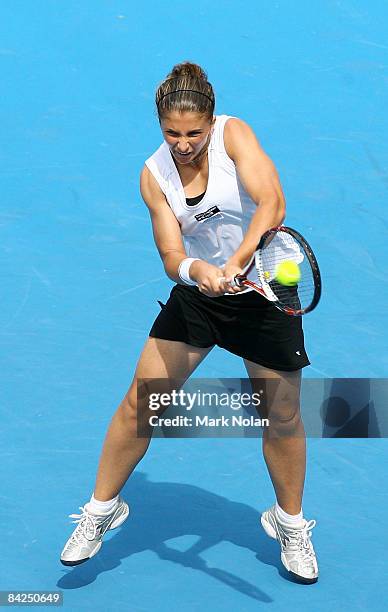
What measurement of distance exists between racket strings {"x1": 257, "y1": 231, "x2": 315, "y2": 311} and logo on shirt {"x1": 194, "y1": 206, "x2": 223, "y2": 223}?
0.24 m

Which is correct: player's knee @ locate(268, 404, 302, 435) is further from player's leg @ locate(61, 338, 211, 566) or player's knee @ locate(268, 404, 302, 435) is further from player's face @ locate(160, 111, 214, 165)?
player's face @ locate(160, 111, 214, 165)

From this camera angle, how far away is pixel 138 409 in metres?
4.64

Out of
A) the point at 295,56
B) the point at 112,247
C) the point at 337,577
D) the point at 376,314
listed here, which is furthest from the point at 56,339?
the point at 295,56

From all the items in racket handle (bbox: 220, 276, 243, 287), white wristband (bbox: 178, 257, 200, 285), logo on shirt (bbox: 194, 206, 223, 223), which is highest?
logo on shirt (bbox: 194, 206, 223, 223)

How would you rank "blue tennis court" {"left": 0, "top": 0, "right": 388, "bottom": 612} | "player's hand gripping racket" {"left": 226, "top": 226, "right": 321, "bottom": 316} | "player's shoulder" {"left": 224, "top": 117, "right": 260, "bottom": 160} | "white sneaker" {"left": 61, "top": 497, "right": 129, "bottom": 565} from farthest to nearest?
"blue tennis court" {"left": 0, "top": 0, "right": 388, "bottom": 612}
"white sneaker" {"left": 61, "top": 497, "right": 129, "bottom": 565}
"player's shoulder" {"left": 224, "top": 117, "right": 260, "bottom": 160}
"player's hand gripping racket" {"left": 226, "top": 226, "right": 321, "bottom": 316}

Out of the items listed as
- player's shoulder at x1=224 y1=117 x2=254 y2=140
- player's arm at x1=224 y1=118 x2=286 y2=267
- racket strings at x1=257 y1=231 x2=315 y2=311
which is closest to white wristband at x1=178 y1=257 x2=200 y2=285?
player's arm at x1=224 y1=118 x2=286 y2=267

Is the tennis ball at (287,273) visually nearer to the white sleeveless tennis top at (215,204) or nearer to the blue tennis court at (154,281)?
the white sleeveless tennis top at (215,204)

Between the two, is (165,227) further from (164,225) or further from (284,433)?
(284,433)

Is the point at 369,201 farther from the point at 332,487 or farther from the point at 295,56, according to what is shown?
the point at 332,487

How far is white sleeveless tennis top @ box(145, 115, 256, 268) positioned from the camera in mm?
4457

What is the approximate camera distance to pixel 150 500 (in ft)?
17.3

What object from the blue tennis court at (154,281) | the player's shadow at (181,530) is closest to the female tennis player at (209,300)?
the player's shadow at (181,530)

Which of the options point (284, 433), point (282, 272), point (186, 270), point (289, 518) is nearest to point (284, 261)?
point (282, 272)

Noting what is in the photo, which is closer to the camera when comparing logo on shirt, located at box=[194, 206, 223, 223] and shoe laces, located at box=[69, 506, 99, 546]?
logo on shirt, located at box=[194, 206, 223, 223]
